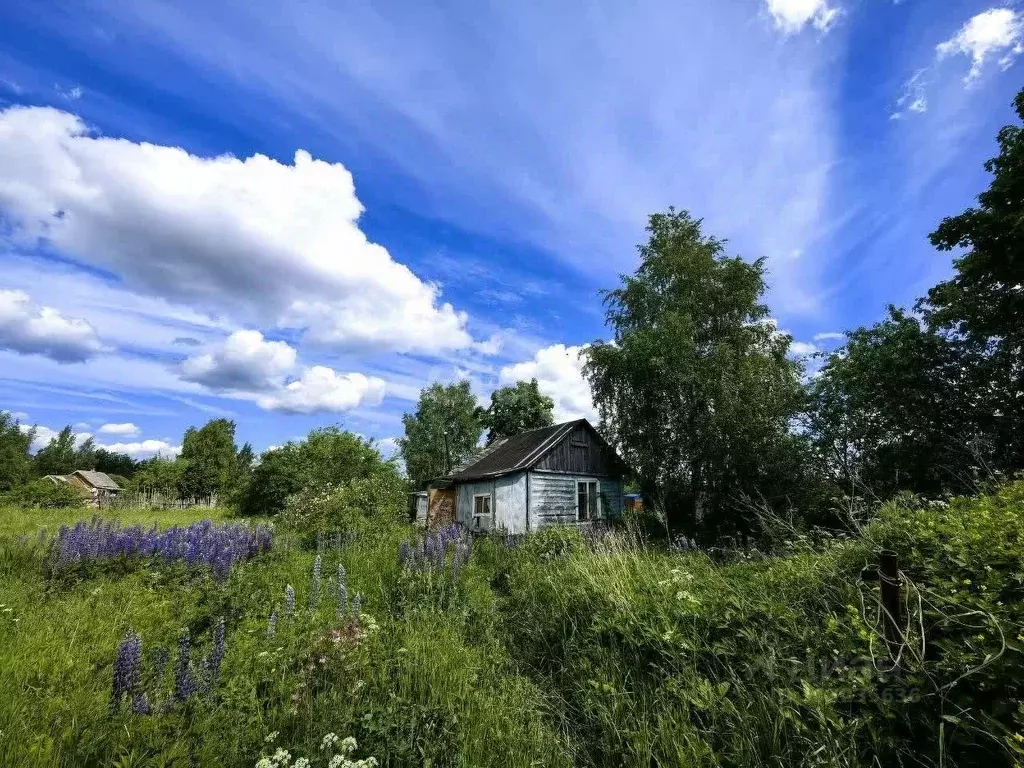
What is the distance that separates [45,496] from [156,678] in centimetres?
3338

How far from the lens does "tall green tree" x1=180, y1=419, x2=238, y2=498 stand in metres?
44.0

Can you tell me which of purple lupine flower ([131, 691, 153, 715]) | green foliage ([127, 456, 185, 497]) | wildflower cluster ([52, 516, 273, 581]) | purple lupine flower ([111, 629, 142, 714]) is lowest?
purple lupine flower ([131, 691, 153, 715])

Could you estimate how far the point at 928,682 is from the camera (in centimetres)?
Answer: 261

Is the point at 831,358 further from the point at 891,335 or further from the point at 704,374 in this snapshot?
the point at 704,374

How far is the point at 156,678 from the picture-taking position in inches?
126

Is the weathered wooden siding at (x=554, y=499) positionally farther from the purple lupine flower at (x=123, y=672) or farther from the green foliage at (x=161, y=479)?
the green foliage at (x=161, y=479)

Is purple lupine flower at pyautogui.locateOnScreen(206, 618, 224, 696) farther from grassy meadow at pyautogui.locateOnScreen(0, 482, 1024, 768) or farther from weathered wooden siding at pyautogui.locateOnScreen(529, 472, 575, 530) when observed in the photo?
weathered wooden siding at pyautogui.locateOnScreen(529, 472, 575, 530)

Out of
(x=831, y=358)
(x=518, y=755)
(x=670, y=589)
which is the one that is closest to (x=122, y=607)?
(x=518, y=755)

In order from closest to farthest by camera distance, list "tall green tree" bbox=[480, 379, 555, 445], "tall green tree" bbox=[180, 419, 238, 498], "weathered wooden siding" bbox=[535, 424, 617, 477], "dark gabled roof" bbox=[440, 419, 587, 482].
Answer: "dark gabled roof" bbox=[440, 419, 587, 482]
"weathered wooden siding" bbox=[535, 424, 617, 477]
"tall green tree" bbox=[480, 379, 555, 445]
"tall green tree" bbox=[180, 419, 238, 498]

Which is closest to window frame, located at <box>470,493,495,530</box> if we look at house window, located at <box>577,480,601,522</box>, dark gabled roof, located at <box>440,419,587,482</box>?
dark gabled roof, located at <box>440,419,587,482</box>

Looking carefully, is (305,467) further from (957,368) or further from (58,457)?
(58,457)

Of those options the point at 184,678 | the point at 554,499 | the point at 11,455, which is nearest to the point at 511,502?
the point at 554,499

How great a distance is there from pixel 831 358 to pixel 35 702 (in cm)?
2123

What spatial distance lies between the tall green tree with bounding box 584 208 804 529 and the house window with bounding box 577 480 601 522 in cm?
275
